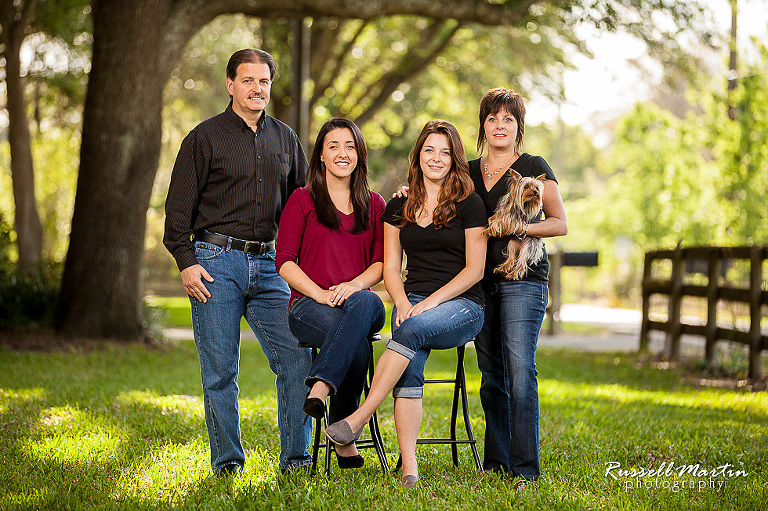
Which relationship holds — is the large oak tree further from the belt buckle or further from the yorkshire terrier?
the yorkshire terrier

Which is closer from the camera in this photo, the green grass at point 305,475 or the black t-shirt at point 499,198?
the green grass at point 305,475

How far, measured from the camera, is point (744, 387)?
8.70m

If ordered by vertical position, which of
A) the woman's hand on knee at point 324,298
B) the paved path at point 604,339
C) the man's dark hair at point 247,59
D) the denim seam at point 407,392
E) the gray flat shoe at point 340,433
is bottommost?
the paved path at point 604,339

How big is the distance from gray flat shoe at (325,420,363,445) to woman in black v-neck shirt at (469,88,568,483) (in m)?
0.94

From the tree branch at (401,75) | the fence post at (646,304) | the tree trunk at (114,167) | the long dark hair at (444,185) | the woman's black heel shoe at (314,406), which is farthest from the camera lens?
the tree branch at (401,75)

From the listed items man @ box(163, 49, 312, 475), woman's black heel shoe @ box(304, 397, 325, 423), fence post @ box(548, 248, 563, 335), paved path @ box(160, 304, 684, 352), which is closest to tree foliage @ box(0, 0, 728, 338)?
paved path @ box(160, 304, 684, 352)

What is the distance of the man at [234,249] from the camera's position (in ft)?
14.8

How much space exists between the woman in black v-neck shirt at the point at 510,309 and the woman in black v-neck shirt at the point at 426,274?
0.18 m

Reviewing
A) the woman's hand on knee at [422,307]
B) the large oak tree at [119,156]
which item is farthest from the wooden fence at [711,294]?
the large oak tree at [119,156]

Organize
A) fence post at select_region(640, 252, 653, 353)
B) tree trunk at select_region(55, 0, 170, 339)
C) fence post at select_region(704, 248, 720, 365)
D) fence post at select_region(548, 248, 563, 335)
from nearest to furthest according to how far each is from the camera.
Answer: fence post at select_region(704, 248, 720, 365), tree trunk at select_region(55, 0, 170, 339), fence post at select_region(640, 252, 653, 353), fence post at select_region(548, 248, 563, 335)

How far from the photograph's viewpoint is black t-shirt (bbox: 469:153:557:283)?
4559 millimetres

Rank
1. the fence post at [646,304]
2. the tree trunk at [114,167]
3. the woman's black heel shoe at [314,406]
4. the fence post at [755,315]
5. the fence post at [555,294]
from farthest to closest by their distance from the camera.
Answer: the fence post at [555,294], the fence post at [646,304], the tree trunk at [114,167], the fence post at [755,315], the woman's black heel shoe at [314,406]

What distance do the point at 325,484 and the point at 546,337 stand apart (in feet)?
38.8

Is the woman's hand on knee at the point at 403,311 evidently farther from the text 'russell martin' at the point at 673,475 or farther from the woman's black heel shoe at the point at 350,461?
the text 'russell martin' at the point at 673,475
